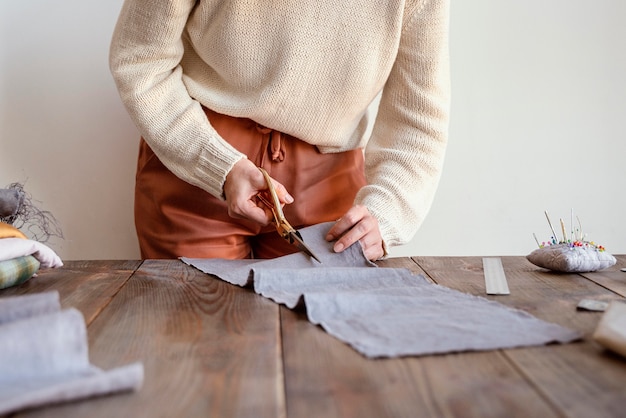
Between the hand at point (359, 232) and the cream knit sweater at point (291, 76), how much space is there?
0.05 meters

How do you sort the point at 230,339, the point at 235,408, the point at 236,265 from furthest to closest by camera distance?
the point at 236,265, the point at 230,339, the point at 235,408

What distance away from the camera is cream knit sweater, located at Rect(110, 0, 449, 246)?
1.22 meters

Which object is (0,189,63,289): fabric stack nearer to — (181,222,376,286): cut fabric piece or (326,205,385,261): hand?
(181,222,376,286): cut fabric piece

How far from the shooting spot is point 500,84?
177 cm

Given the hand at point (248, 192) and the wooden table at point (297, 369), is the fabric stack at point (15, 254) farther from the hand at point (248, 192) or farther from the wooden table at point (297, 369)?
the hand at point (248, 192)

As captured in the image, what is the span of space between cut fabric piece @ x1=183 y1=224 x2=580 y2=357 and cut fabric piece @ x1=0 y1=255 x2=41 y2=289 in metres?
0.25

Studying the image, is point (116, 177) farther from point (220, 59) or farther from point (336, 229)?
point (336, 229)

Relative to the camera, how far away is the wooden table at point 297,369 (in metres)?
0.48

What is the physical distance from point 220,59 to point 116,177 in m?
0.61

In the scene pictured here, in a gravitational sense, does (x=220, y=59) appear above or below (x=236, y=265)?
above

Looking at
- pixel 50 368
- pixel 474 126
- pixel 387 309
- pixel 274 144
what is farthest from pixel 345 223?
pixel 474 126

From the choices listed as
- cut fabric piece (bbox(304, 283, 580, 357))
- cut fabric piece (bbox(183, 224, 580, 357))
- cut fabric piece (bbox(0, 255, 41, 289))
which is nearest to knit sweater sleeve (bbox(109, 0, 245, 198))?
cut fabric piece (bbox(183, 224, 580, 357))

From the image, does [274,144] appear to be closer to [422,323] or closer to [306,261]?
[306,261]

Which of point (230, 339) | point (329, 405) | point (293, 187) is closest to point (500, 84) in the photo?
point (293, 187)
